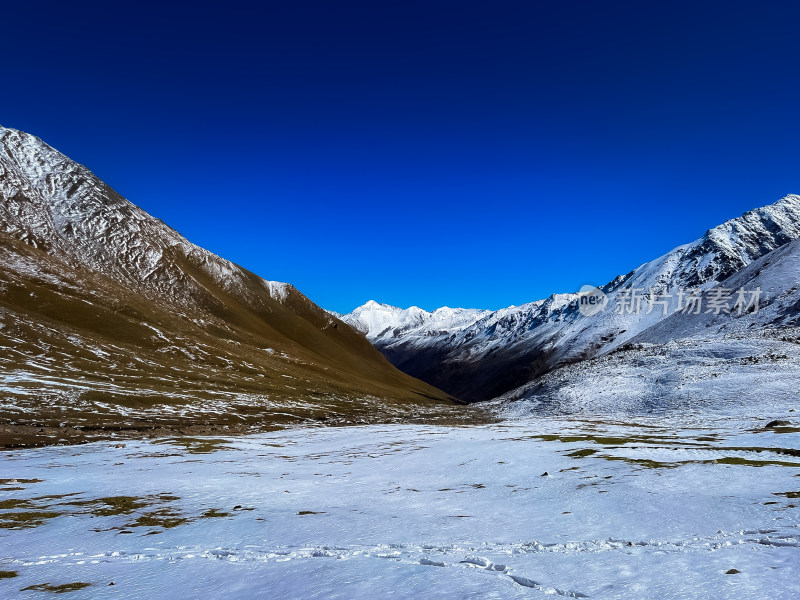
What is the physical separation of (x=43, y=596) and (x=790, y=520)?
66.1ft

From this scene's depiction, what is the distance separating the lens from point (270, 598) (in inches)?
386

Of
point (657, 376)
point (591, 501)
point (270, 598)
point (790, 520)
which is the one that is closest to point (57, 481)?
point (270, 598)

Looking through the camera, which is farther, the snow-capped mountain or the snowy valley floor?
the snow-capped mountain

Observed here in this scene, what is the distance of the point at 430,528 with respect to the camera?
15.6 metres

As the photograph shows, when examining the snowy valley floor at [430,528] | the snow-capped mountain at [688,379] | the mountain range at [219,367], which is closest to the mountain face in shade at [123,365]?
the mountain range at [219,367]

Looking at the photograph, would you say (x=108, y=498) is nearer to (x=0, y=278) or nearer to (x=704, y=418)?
(x=704, y=418)

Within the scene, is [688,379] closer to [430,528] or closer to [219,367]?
[430,528]

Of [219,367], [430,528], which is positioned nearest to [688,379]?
[430,528]

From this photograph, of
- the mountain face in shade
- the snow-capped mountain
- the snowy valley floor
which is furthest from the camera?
the mountain face in shade

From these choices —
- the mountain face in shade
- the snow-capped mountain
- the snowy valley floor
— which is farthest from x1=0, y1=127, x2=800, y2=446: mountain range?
the snowy valley floor

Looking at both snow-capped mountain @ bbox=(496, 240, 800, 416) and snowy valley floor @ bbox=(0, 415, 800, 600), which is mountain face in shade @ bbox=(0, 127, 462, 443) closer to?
snowy valley floor @ bbox=(0, 415, 800, 600)

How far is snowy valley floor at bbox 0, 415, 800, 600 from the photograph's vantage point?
1034 cm

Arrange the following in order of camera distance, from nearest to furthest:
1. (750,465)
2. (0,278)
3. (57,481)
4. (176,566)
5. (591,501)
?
(176,566) → (591,501) → (750,465) → (57,481) → (0,278)

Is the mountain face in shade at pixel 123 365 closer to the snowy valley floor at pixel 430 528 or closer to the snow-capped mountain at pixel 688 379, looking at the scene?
the snowy valley floor at pixel 430 528
